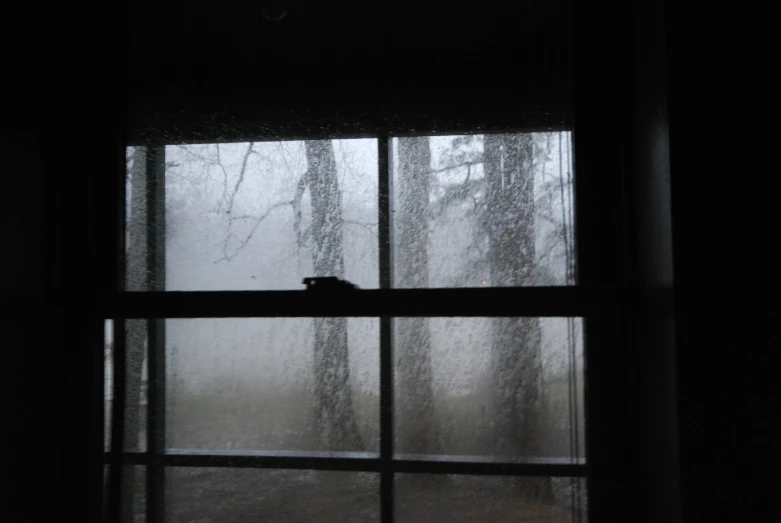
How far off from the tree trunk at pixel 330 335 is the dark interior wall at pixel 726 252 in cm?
49

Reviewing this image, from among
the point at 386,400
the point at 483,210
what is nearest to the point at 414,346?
the point at 386,400

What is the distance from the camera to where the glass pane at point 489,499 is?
816 millimetres

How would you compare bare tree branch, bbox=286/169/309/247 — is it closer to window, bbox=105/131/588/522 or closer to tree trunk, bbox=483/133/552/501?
window, bbox=105/131/588/522

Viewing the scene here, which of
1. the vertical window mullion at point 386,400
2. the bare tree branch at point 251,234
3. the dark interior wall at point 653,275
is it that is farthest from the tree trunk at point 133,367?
the dark interior wall at point 653,275

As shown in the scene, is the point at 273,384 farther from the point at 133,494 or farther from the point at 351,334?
the point at 133,494

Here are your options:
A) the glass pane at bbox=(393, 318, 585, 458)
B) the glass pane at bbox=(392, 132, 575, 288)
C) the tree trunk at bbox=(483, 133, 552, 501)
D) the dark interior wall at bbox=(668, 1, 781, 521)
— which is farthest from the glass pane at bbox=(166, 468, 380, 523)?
the dark interior wall at bbox=(668, 1, 781, 521)

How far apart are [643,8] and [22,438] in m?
1.19

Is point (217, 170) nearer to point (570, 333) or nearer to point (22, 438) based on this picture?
point (22, 438)

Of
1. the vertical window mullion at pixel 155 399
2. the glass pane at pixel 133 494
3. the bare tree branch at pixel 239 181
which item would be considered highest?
the bare tree branch at pixel 239 181

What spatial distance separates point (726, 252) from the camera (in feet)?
2.08

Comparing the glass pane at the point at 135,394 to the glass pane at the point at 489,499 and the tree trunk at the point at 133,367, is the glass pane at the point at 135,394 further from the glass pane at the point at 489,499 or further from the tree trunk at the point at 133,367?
the glass pane at the point at 489,499

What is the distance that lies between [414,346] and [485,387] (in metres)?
0.13

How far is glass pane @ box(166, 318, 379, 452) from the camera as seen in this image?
867 mm

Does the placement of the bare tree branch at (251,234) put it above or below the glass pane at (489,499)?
above
